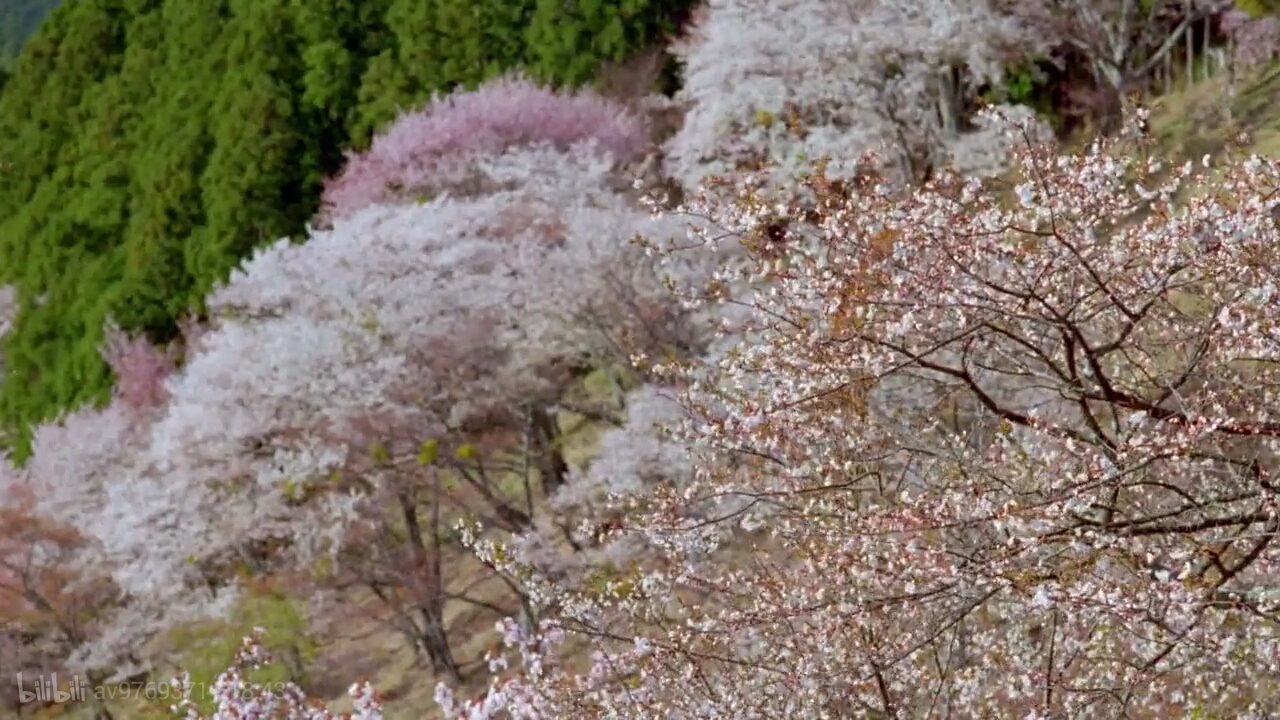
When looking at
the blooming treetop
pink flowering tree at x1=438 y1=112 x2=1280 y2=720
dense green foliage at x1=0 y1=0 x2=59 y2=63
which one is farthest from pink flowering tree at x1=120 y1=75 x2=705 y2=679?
dense green foliage at x1=0 y1=0 x2=59 y2=63

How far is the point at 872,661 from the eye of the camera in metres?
4.00

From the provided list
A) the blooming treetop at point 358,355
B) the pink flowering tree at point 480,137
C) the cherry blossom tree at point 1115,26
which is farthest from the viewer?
the pink flowering tree at point 480,137

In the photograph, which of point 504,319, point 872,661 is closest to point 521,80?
point 504,319

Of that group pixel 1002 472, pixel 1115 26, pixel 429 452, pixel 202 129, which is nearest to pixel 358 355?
pixel 429 452

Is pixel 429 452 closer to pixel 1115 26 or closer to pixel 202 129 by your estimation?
pixel 1115 26

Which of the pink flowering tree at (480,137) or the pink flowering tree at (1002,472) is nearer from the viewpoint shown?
the pink flowering tree at (1002,472)

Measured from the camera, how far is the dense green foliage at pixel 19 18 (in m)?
45.8

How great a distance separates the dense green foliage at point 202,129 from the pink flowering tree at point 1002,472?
14.1 metres

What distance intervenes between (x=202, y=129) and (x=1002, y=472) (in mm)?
20681

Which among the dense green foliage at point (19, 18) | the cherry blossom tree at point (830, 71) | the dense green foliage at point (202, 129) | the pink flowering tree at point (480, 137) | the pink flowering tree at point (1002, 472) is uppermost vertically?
the dense green foliage at point (19, 18)

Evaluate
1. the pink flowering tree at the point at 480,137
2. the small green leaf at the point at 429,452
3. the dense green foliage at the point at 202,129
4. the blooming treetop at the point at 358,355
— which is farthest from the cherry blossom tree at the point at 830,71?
the dense green foliage at the point at 202,129

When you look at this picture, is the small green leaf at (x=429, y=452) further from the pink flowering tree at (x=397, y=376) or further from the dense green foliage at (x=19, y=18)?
the dense green foliage at (x=19, y=18)

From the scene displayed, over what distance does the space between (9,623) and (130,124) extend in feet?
50.0

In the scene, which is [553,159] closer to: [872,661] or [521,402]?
[521,402]
